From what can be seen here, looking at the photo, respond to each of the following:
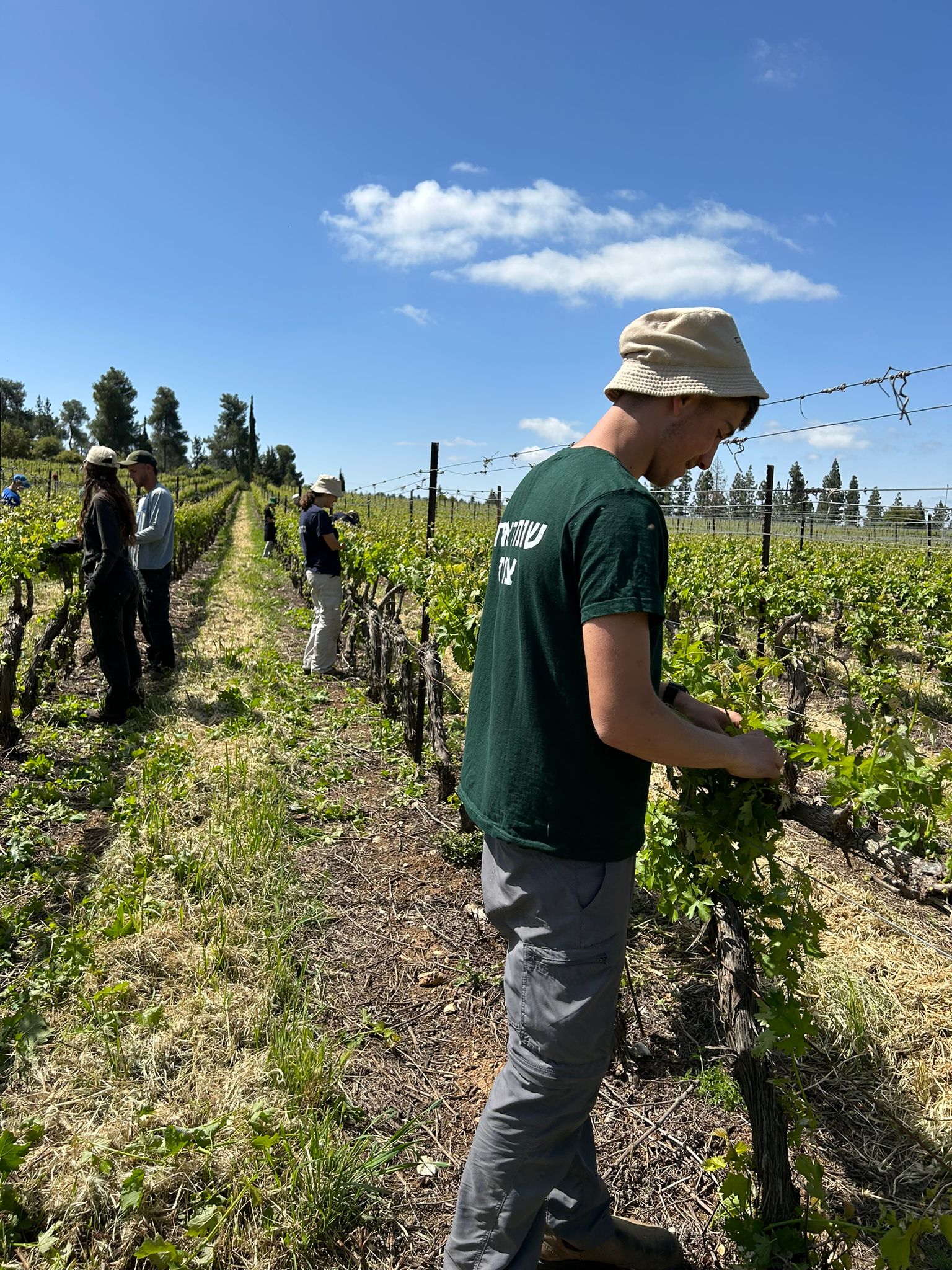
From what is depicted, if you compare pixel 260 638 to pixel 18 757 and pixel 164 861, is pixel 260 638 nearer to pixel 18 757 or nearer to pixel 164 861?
pixel 18 757

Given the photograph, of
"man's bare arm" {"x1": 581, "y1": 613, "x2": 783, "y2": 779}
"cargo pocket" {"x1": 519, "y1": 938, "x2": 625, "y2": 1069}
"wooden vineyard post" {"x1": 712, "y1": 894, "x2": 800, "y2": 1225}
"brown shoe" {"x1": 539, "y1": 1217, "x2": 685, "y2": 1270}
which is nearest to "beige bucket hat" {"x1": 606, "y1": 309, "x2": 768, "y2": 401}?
"man's bare arm" {"x1": 581, "y1": 613, "x2": 783, "y2": 779}

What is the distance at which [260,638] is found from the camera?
886cm

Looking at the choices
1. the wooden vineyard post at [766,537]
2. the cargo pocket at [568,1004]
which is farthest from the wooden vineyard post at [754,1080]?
the wooden vineyard post at [766,537]

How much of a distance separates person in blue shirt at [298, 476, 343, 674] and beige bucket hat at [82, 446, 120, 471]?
1949 millimetres

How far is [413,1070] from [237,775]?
2.38 meters

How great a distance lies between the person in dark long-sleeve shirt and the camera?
208 inches

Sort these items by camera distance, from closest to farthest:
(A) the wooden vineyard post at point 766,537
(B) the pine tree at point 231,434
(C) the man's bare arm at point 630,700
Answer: (C) the man's bare arm at point 630,700 < (A) the wooden vineyard post at point 766,537 < (B) the pine tree at point 231,434

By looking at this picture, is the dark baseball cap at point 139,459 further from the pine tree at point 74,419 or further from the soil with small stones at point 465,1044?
the pine tree at point 74,419

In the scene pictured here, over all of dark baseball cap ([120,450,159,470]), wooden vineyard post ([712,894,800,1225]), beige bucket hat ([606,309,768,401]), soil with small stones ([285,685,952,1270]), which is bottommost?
soil with small stones ([285,685,952,1270])

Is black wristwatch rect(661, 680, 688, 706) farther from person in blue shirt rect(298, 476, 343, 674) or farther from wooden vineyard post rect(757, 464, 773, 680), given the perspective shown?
wooden vineyard post rect(757, 464, 773, 680)

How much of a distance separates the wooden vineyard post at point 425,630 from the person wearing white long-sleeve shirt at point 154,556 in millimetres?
2329

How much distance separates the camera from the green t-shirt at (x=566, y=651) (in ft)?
4.03

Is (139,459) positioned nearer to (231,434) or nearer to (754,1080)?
(754,1080)

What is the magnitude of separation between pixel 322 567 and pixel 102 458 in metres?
2.23
